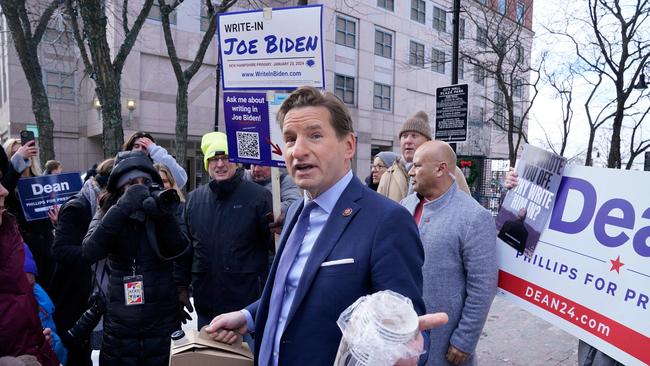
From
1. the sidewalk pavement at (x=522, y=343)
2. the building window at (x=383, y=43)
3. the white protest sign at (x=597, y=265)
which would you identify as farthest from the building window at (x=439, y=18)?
the white protest sign at (x=597, y=265)

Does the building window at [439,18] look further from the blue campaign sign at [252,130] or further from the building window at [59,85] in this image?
the blue campaign sign at [252,130]

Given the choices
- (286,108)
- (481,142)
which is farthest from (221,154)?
(481,142)

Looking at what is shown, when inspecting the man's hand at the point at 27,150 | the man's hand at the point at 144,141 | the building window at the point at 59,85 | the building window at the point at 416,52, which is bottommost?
the man's hand at the point at 27,150

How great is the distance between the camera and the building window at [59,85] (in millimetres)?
23547

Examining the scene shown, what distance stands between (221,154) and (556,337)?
177 inches

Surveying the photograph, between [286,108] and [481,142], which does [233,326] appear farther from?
[481,142]

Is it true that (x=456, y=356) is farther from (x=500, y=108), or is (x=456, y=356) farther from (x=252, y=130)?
(x=500, y=108)

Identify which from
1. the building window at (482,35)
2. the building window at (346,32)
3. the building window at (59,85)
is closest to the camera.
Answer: the building window at (482,35)

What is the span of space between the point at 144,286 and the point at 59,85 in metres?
26.0

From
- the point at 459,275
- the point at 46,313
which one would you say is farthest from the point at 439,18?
the point at 46,313

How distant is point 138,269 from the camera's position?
280cm

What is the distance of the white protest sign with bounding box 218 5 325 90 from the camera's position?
354cm

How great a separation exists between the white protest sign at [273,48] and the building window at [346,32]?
2549 centimetres

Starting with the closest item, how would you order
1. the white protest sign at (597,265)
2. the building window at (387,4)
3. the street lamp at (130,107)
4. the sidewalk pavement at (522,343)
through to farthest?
the white protest sign at (597,265), the sidewalk pavement at (522,343), the street lamp at (130,107), the building window at (387,4)
